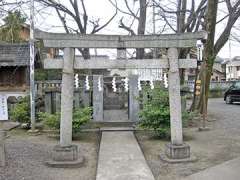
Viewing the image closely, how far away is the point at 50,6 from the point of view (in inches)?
809

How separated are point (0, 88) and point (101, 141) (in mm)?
11292

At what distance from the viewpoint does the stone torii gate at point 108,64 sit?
30.2ft

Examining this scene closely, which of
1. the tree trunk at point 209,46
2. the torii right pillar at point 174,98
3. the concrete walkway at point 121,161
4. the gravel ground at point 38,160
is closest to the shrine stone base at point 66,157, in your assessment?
the gravel ground at point 38,160

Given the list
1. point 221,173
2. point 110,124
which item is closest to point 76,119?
point 110,124

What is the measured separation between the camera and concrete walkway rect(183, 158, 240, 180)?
7395mm

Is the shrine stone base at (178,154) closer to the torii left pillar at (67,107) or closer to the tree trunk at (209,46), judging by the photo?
the torii left pillar at (67,107)

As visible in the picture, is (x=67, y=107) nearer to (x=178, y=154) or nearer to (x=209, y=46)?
(x=178, y=154)

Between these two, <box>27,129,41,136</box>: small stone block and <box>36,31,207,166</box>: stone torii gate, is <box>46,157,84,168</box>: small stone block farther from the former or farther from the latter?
<box>27,129,41,136</box>: small stone block

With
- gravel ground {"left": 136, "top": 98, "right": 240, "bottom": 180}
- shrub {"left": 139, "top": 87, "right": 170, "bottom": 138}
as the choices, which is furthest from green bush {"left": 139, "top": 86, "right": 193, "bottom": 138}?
gravel ground {"left": 136, "top": 98, "right": 240, "bottom": 180}

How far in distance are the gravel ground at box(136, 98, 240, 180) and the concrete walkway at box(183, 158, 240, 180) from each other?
30cm

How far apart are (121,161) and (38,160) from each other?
2.04 metres

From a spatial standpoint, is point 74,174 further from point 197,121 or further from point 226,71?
point 226,71

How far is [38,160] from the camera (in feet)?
30.4

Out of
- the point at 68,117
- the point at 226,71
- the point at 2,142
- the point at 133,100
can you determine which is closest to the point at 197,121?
the point at 133,100
